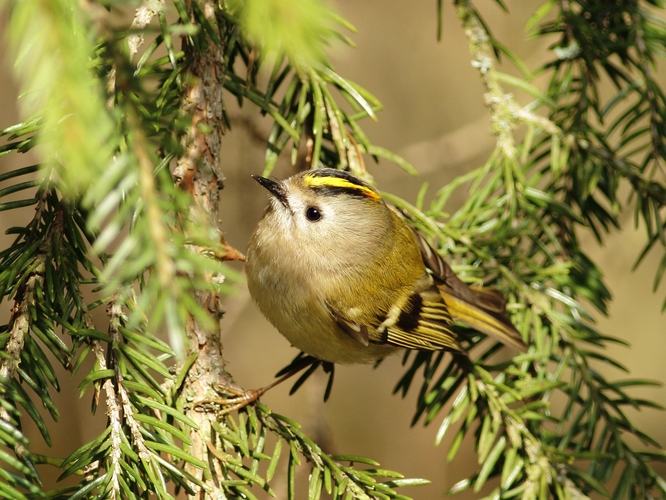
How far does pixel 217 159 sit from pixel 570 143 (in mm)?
629

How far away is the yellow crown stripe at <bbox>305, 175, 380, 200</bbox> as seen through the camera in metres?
1.04

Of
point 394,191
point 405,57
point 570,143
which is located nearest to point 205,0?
point 570,143

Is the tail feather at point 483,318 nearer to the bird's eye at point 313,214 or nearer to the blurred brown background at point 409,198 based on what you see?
the bird's eye at point 313,214

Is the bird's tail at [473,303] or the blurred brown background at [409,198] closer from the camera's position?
the bird's tail at [473,303]

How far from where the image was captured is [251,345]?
2408 mm

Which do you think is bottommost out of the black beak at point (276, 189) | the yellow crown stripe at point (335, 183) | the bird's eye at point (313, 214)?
the bird's eye at point (313, 214)

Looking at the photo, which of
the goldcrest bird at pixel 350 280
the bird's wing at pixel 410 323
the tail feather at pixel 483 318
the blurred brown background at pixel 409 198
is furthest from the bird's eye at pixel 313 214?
the blurred brown background at pixel 409 198

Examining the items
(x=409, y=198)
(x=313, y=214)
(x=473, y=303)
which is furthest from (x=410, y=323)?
(x=409, y=198)

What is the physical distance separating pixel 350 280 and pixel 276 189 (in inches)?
9.2

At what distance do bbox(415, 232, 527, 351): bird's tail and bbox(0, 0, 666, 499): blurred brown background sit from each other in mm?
716

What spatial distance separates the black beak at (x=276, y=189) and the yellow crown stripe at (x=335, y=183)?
0.22 ft

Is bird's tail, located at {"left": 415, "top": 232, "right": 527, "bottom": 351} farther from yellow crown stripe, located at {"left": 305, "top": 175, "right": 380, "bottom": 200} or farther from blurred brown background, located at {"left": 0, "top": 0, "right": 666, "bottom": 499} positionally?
blurred brown background, located at {"left": 0, "top": 0, "right": 666, "bottom": 499}

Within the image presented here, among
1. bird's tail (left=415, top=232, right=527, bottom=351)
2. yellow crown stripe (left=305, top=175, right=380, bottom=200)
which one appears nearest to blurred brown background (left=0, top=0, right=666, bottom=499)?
bird's tail (left=415, top=232, right=527, bottom=351)

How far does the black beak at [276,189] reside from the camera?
3.59 ft
